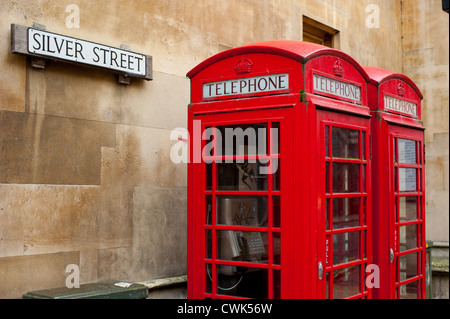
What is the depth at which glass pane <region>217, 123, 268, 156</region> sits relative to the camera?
431cm

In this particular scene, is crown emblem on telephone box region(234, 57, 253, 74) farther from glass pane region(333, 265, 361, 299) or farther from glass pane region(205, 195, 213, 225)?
glass pane region(333, 265, 361, 299)

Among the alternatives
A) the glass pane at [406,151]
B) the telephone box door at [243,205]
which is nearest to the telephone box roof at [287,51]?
the telephone box door at [243,205]

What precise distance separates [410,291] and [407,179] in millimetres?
1127

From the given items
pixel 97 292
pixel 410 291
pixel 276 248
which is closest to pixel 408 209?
pixel 410 291

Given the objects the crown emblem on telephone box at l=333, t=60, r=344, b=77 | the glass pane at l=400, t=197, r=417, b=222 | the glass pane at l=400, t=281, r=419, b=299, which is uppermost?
the crown emblem on telephone box at l=333, t=60, r=344, b=77

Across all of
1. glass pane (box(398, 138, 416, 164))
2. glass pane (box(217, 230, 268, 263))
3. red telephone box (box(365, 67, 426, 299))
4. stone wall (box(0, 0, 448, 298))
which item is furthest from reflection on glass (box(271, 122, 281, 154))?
glass pane (box(398, 138, 416, 164))

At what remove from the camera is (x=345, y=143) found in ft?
14.9

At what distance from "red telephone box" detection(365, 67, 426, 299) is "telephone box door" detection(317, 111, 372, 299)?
1.23ft

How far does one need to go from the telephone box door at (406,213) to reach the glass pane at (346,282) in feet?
2.10

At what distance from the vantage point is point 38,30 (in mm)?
4270

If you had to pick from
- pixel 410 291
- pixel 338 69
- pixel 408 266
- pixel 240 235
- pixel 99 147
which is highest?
pixel 338 69

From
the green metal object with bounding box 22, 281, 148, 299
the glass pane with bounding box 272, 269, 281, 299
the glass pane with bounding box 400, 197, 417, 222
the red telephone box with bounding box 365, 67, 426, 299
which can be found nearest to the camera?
the green metal object with bounding box 22, 281, 148, 299

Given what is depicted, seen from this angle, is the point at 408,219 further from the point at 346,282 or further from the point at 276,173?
the point at 276,173
